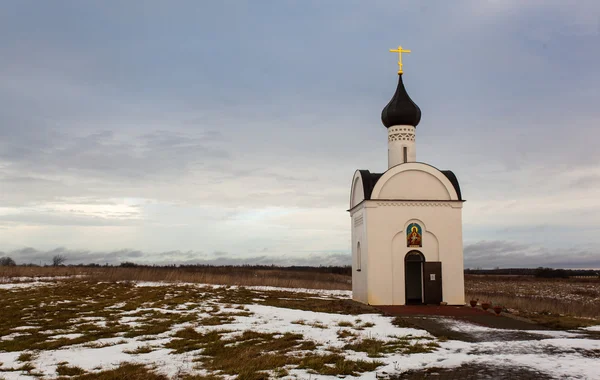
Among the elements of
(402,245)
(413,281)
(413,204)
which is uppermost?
(413,204)

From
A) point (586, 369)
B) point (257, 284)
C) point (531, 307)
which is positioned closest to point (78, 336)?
point (586, 369)

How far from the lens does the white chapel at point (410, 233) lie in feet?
68.7

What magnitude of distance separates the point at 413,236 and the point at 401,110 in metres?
5.31

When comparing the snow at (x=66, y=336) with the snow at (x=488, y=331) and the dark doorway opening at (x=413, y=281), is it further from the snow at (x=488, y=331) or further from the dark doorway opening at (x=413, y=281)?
the dark doorway opening at (x=413, y=281)

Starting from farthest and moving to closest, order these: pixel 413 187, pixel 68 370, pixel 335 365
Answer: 1. pixel 413 187
2. pixel 68 370
3. pixel 335 365


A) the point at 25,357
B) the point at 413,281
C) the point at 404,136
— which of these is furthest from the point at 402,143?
the point at 25,357

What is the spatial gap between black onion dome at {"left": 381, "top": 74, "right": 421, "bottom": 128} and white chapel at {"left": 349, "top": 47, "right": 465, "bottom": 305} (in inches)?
82.9

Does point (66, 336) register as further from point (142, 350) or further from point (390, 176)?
point (390, 176)

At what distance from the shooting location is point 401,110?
74.8 feet

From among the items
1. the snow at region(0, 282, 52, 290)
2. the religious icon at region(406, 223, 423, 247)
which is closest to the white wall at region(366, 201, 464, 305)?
the religious icon at region(406, 223, 423, 247)

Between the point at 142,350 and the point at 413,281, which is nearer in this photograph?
the point at 142,350

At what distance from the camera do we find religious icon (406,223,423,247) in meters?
21.1

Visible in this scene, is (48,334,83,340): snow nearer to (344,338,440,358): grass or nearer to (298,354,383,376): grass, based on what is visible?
(298,354,383,376): grass

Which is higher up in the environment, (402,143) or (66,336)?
(402,143)
